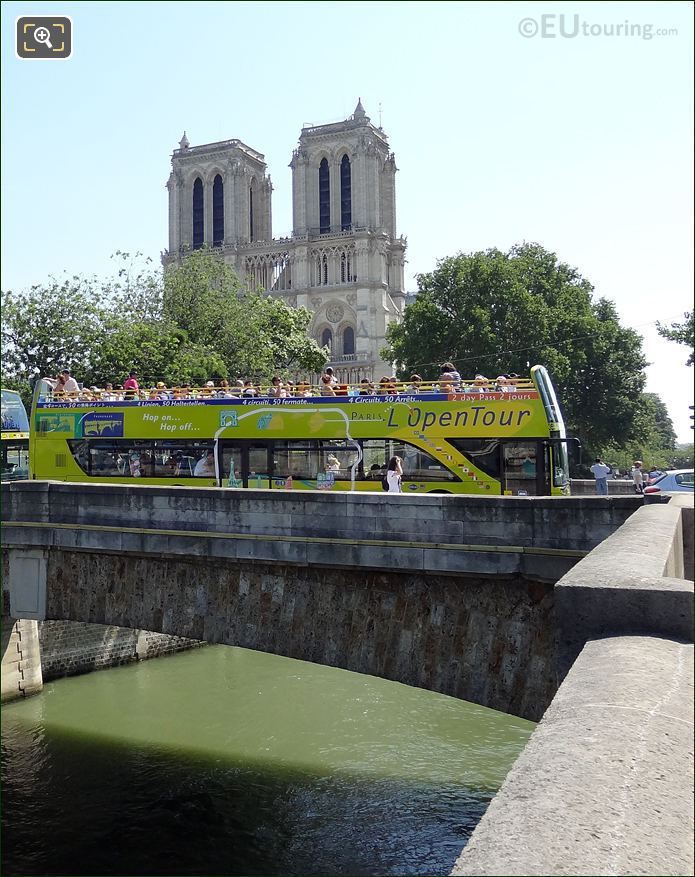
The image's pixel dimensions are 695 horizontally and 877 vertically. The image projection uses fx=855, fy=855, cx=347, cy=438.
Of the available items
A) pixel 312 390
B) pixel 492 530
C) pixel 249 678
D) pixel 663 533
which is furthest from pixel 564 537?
pixel 249 678

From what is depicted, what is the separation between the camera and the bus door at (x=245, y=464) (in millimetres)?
19453

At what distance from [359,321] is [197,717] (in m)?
72.0

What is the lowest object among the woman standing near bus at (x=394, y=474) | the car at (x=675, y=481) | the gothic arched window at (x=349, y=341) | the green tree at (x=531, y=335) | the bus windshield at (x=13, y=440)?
the car at (x=675, y=481)

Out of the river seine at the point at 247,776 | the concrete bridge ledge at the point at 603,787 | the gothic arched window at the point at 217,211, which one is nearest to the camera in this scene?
the concrete bridge ledge at the point at 603,787

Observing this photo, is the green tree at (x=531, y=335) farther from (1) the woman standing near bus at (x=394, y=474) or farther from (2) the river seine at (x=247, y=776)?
(1) the woman standing near bus at (x=394, y=474)

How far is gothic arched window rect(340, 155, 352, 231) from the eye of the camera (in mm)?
93500

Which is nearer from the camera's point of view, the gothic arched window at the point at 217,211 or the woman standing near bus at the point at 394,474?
the woman standing near bus at the point at 394,474

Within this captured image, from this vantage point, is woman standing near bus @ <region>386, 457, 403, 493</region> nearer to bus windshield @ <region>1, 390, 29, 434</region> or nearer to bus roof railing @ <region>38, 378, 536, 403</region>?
bus roof railing @ <region>38, 378, 536, 403</region>

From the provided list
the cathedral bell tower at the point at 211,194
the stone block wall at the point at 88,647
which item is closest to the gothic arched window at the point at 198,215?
the cathedral bell tower at the point at 211,194

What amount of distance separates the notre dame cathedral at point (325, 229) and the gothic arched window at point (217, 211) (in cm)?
12

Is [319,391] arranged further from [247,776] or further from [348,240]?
[348,240]

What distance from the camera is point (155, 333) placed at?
39281 millimetres

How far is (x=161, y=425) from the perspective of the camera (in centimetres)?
2036

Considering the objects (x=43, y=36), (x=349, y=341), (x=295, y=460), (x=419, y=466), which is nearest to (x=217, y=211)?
(x=349, y=341)
